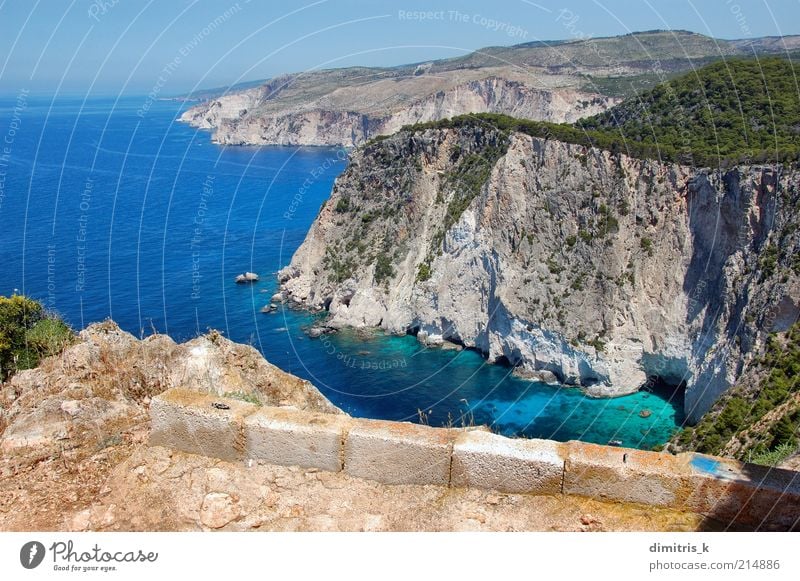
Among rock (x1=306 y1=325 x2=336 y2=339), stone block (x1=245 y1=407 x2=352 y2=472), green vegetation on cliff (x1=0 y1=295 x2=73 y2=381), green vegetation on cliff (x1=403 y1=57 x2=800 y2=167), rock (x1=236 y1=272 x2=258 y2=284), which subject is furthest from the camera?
rock (x1=236 y1=272 x2=258 y2=284)

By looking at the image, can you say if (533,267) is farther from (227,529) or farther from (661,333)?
(227,529)

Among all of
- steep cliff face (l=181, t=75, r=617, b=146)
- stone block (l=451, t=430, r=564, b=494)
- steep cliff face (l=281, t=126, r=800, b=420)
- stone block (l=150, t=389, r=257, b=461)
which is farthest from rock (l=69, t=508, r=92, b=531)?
steep cliff face (l=181, t=75, r=617, b=146)

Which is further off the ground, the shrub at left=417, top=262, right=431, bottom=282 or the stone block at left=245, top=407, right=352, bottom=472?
the stone block at left=245, top=407, right=352, bottom=472

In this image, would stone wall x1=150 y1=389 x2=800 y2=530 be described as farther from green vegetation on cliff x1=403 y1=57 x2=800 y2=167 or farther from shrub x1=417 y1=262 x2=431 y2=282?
shrub x1=417 y1=262 x2=431 y2=282

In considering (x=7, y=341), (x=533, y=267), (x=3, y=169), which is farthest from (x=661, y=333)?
(x=3, y=169)

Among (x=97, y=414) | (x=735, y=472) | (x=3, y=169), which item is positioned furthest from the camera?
(x=3, y=169)
